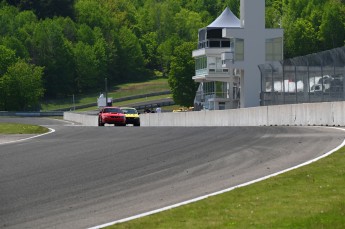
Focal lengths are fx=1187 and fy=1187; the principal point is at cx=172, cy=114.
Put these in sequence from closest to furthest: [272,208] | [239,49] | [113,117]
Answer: [272,208], [113,117], [239,49]

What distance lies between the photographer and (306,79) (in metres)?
51.4

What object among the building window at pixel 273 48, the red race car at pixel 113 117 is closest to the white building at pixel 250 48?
the building window at pixel 273 48

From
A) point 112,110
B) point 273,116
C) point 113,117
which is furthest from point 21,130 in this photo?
point 112,110

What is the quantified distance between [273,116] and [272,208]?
32689 millimetres

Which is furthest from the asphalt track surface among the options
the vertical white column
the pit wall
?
the vertical white column

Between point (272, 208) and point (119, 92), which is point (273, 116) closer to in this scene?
point (272, 208)

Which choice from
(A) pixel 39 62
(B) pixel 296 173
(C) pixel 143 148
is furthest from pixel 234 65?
(A) pixel 39 62

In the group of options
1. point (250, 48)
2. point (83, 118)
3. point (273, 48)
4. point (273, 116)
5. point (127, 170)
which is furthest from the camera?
point (83, 118)

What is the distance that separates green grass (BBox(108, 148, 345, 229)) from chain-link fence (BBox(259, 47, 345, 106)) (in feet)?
89.7

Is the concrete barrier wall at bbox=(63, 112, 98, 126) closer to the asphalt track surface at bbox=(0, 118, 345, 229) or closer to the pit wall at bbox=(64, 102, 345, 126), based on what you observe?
the pit wall at bbox=(64, 102, 345, 126)

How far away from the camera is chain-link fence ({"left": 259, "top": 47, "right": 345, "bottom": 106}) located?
47.5 metres

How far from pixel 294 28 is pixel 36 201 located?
17193 centimetres

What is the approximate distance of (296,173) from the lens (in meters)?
21.0

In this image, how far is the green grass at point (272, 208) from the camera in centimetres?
1537
